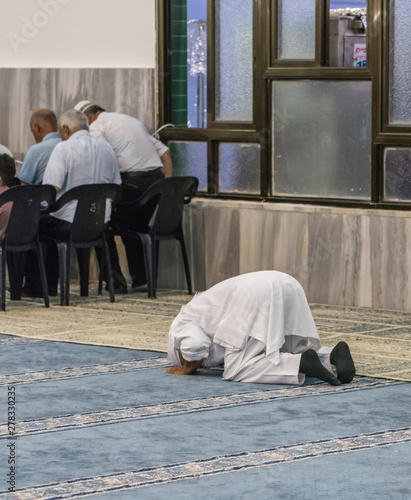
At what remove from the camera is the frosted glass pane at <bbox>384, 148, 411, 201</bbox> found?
8977mm

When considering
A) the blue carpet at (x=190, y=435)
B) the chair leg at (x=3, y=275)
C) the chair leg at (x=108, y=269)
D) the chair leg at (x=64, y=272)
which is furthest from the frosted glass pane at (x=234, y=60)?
the blue carpet at (x=190, y=435)

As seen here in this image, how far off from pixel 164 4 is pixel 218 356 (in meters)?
4.72

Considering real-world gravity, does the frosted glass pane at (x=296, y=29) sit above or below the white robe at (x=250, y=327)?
above

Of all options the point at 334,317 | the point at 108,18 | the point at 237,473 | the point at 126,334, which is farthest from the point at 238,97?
the point at 237,473

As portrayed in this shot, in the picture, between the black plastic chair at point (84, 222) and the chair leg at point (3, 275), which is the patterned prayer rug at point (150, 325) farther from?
the black plastic chair at point (84, 222)

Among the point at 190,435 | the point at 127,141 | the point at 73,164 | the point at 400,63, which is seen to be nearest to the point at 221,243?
the point at 127,141

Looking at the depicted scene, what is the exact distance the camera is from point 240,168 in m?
9.89

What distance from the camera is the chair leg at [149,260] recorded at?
9.52 m

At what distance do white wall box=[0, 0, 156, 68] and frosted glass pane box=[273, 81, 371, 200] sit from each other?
1452 mm

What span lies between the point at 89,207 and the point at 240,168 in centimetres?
142

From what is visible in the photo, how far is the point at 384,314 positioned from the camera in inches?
344

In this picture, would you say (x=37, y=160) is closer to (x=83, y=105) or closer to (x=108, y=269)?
(x=83, y=105)

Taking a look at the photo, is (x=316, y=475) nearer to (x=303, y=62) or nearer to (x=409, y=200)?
(x=409, y=200)

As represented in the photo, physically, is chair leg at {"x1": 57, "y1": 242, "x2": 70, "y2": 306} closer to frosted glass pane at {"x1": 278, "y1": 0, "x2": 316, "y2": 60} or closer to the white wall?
the white wall
